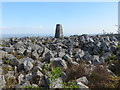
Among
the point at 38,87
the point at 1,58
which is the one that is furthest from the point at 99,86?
the point at 1,58

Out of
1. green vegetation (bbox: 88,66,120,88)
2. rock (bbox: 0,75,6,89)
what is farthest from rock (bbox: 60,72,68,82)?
rock (bbox: 0,75,6,89)

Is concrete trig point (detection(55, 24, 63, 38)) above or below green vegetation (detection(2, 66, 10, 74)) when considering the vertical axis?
above

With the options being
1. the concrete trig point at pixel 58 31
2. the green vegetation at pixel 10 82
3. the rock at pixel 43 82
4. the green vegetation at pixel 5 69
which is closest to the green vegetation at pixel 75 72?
the rock at pixel 43 82

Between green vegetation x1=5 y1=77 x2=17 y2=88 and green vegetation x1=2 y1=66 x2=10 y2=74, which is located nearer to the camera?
green vegetation x1=5 y1=77 x2=17 y2=88

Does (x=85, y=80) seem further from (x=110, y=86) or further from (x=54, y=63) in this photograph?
(x=54, y=63)

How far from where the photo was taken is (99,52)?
392 inches

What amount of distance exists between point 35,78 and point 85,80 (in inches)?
69.8

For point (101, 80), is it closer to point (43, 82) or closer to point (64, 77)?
point (64, 77)

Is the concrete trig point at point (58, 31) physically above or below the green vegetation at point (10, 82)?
above

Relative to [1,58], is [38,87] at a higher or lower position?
lower

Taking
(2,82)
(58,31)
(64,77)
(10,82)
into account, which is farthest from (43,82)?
(58,31)

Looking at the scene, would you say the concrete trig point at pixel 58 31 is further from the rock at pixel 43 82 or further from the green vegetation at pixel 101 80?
the rock at pixel 43 82

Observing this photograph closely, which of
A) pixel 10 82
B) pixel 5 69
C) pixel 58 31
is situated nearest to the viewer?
pixel 10 82

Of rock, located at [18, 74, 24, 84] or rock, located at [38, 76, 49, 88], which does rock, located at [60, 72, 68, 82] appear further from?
rock, located at [18, 74, 24, 84]
